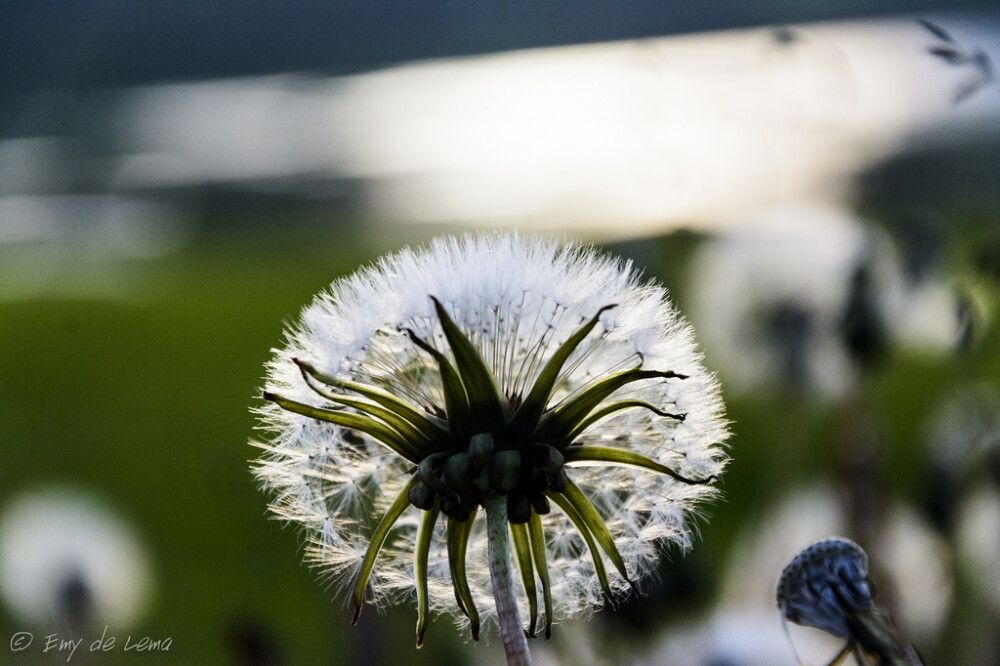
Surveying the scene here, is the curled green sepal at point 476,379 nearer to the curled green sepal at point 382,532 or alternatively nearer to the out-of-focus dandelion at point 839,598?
the curled green sepal at point 382,532

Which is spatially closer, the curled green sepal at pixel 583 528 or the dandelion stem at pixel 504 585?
the dandelion stem at pixel 504 585

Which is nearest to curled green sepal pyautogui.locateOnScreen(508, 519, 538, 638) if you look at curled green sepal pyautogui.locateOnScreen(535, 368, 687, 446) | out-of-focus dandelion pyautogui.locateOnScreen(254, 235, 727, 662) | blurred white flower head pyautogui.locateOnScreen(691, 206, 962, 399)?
out-of-focus dandelion pyautogui.locateOnScreen(254, 235, 727, 662)

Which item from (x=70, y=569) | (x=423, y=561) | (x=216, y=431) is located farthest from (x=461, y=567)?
(x=216, y=431)

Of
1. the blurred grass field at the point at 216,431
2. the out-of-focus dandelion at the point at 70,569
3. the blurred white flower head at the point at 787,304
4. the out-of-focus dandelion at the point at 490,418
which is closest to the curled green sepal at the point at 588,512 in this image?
the out-of-focus dandelion at the point at 490,418

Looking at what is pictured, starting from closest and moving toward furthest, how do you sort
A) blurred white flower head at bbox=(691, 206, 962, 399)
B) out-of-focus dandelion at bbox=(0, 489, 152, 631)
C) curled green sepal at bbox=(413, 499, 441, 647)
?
1. curled green sepal at bbox=(413, 499, 441, 647)
2. blurred white flower head at bbox=(691, 206, 962, 399)
3. out-of-focus dandelion at bbox=(0, 489, 152, 631)

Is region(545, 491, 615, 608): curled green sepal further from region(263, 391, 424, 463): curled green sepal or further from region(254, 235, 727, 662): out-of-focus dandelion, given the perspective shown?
region(263, 391, 424, 463): curled green sepal

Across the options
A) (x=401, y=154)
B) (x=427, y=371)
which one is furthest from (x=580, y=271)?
(x=401, y=154)
